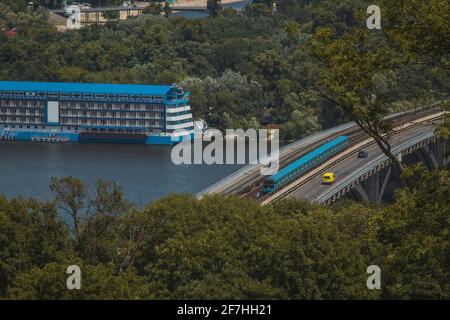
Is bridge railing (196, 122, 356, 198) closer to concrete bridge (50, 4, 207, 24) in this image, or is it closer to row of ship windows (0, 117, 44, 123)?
row of ship windows (0, 117, 44, 123)

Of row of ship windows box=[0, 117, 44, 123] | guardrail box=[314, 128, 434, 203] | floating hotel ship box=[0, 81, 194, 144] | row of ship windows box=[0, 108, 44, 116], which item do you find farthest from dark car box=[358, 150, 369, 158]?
row of ship windows box=[0, 108, 44, 116]

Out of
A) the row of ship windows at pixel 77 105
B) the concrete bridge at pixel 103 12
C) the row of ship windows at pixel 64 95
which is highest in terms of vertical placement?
the concrete bridge at pixel 103 12

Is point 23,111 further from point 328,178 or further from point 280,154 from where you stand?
point 328,178

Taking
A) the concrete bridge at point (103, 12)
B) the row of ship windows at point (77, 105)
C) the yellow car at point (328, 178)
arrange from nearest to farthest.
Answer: the yellow car at point (328, 178), the row of ship windows at point (77, 105), the concrete bridge at point (103, 12)

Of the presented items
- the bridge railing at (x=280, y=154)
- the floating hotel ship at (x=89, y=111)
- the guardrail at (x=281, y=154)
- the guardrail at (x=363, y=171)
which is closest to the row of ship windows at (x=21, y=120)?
the floating hotel ship at (x=89, y=111)

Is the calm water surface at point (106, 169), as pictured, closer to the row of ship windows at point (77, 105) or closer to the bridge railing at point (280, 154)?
the bridge railing at point (280, 154)

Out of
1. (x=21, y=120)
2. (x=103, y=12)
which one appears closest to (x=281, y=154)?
(x=21, y=120)
